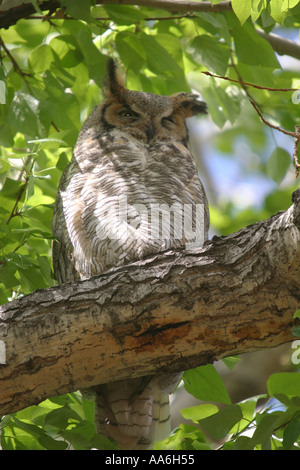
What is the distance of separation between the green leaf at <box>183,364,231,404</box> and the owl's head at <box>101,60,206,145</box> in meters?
1.12

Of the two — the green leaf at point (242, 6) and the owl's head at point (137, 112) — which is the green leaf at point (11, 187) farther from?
the green leaf at point (242, 6)

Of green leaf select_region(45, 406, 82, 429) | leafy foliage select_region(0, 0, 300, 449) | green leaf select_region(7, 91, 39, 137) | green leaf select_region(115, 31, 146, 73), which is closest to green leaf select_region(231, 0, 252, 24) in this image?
leafy foliage select_region(0, 0, 300, 449)

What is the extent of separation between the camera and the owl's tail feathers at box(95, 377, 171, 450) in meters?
2.38

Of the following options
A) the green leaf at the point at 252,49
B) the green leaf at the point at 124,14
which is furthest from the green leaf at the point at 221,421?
the green leaf at the point at 124,14

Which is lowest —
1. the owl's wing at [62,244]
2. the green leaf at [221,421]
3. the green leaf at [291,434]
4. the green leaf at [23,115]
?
the green leaf at [291,434]

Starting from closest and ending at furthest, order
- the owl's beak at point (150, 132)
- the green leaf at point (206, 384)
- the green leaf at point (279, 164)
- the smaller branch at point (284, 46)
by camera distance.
Result: the green leaf at point (206, 384) → the owl's beak at point (150, 132) → the green leaf at point (279, 164) → the smaller branch at point (284, 46)

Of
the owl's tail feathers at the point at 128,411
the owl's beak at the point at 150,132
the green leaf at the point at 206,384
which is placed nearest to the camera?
the green leaf at the point at 206,384

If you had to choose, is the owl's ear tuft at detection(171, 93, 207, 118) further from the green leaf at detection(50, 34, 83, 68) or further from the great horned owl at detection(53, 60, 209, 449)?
the green leaf at detection(50, 34, 83, 68)

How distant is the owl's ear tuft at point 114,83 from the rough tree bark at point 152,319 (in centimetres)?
124

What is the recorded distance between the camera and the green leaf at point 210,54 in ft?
8.68

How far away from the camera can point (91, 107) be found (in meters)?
3.39

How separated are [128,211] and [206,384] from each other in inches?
28.0
